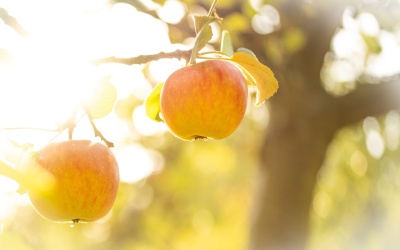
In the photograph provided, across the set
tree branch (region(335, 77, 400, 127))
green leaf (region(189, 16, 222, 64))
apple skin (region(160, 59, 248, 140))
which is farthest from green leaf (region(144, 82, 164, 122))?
tree branch (region(335, 77, 400, 127))

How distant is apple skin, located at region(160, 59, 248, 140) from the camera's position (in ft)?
3.56

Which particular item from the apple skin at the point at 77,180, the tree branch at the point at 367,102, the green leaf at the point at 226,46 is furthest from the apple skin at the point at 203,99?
the tree branch at the point at 367,102

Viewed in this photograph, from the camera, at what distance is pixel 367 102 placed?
366 centimetres

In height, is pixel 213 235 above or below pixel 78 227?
below

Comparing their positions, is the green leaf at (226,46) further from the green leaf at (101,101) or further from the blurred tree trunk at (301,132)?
the blurred tree trunk at (301,132)

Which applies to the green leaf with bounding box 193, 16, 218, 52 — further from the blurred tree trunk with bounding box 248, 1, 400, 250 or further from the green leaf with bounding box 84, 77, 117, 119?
the blurred tree trunk with bounding box 248, 1, 400, 250

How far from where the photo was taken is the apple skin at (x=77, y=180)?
108 cm

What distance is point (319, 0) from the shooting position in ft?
11.3

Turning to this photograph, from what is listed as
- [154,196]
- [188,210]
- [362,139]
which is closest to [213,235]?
[188,210]

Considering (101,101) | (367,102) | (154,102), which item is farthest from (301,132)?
(101,101)

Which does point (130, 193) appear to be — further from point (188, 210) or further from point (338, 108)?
point (338, 108)

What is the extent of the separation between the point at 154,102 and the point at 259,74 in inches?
9.5

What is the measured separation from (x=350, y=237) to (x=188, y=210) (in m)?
2.88

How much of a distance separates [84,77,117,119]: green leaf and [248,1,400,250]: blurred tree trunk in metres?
2.52
